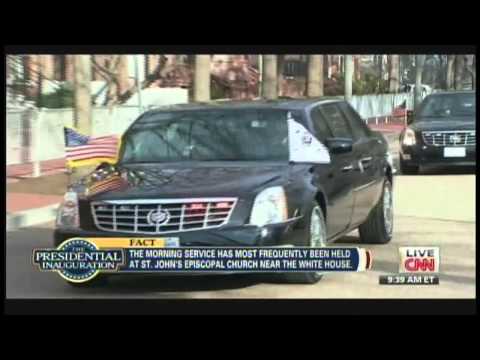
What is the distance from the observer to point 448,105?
7.66 meters

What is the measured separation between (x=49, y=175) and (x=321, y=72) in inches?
82.9

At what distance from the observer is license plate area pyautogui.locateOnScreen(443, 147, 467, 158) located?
7552 millimetres

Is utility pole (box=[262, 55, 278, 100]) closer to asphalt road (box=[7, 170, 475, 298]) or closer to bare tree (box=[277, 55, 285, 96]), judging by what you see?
bare tree (box=[277, 55, 285, 96])

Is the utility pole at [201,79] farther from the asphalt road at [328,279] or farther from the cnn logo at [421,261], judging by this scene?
the cnn logo at [421,261]

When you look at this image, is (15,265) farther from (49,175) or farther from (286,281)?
(286,281)

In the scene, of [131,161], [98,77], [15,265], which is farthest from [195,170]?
[15,265]

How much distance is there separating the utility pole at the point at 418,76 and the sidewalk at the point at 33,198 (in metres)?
2.63

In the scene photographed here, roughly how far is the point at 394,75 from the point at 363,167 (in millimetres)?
750

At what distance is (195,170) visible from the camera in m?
6.88

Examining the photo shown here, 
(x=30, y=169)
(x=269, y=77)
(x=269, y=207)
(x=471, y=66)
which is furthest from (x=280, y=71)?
(x=30, y=169)

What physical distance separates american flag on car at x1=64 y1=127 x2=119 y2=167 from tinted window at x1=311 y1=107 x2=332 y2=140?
142 cm

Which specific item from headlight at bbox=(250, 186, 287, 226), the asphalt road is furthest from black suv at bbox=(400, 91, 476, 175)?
headlight at bbox=(250, 186, 287, 226)

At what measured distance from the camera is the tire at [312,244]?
6823mm

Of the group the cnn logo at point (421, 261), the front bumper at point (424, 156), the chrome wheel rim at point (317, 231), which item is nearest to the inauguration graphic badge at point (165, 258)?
the chrome wheel rim at point (317, 231)
